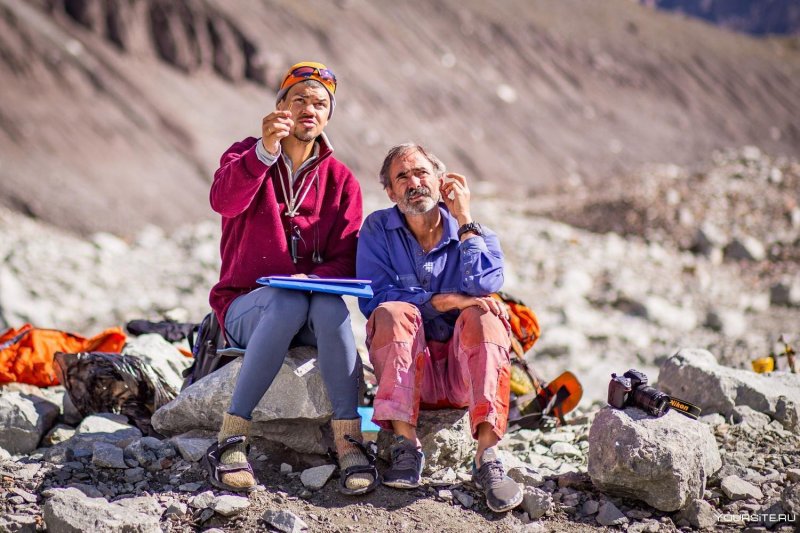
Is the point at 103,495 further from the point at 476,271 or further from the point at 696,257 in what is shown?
the point at 696,257

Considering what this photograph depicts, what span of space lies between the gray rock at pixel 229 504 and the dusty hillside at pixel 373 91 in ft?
49.3

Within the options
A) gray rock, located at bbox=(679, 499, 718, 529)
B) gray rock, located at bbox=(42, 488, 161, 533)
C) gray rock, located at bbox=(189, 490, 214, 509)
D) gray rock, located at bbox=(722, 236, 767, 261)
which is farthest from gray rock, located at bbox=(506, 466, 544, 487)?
gray rock, located at bbox=(722, 236, 767, 261)

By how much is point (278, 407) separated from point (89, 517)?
929 mm

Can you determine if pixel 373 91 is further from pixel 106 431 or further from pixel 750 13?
pixel 750 13

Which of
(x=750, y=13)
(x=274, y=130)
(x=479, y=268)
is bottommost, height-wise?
(x=479, y=268)

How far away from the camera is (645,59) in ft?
125

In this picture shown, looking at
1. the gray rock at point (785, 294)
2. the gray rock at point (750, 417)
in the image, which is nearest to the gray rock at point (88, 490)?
the gray rock at point (750, 417)

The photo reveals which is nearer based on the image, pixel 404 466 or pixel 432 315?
pixel 404 466

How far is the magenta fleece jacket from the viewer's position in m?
3.32

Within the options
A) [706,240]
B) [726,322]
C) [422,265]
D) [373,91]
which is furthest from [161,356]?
[373,91]

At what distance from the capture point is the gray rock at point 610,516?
3094 millimetres

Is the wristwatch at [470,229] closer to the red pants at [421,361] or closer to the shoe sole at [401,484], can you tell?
the red pants at [421,361]

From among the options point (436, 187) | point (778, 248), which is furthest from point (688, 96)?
point (436, 187)

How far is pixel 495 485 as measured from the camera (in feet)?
9.95
